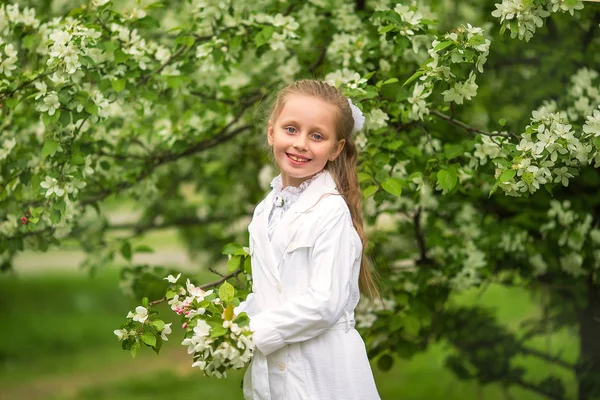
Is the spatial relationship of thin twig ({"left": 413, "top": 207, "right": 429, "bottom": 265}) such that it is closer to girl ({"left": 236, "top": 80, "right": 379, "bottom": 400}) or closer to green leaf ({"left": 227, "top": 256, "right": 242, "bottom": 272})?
green leaf ({"left": 227, "top": 256, "right": 242, "bottom": 272})

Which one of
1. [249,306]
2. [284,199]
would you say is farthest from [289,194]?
[249,306]

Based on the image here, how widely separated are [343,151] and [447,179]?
54 cm

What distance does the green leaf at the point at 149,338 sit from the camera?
231 centimetres

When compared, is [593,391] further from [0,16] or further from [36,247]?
[0,16]

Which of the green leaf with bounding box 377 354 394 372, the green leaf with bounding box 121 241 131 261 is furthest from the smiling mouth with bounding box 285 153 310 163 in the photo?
the green leaf with bounding box 121 241 131 261

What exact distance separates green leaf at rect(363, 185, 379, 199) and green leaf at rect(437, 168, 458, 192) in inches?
9.5

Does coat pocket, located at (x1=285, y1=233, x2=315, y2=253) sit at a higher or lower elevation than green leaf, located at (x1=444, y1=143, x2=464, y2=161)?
lower

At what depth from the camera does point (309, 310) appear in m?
2.13

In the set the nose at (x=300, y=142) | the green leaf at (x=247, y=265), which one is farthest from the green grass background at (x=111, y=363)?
the nose at (x=300, y=142)

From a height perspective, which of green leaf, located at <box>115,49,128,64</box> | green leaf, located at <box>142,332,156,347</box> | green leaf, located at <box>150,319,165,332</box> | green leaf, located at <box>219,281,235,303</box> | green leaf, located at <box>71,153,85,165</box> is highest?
green leaf, located at <box>115,49,128,64</box>

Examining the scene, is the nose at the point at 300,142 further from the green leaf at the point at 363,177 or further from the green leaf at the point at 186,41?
the green leaf at the point at 186,41

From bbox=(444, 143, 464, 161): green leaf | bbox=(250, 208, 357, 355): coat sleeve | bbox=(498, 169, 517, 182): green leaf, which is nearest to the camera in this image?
bbox=(250, 208, 357, 355): coat sleeve

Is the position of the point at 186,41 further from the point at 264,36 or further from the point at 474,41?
the point at 474,41

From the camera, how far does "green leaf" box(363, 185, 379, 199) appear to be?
2.90 m
